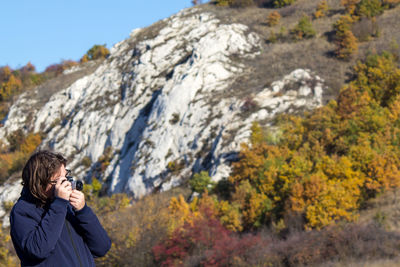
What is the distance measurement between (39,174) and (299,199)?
23862mm

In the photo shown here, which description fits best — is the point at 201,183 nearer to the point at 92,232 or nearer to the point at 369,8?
Result: the point at 92,232

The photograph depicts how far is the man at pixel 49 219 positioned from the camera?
327cm

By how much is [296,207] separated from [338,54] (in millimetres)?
29721

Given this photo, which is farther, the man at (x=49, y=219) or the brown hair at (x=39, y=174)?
the brown hair at (x=39, y=174)

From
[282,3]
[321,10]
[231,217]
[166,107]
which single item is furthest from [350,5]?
[231,217]

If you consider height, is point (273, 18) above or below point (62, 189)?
below

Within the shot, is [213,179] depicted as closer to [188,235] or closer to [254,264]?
[188,235]

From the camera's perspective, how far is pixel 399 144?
28141 millimetres

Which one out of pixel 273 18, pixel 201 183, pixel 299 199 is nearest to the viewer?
pixel 299 199

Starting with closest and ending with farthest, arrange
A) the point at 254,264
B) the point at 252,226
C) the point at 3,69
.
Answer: the point at 254,264
the point at 252,226
the point at 3,69

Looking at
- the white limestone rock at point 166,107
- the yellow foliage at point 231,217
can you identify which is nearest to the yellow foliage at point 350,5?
the white limestone rock at point 166,107

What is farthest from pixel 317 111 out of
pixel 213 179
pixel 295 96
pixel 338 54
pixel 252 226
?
pixel 338 54

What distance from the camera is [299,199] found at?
1009 inches

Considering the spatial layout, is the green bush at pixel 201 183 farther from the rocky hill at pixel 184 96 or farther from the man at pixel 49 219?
the man at pixel 49 219
